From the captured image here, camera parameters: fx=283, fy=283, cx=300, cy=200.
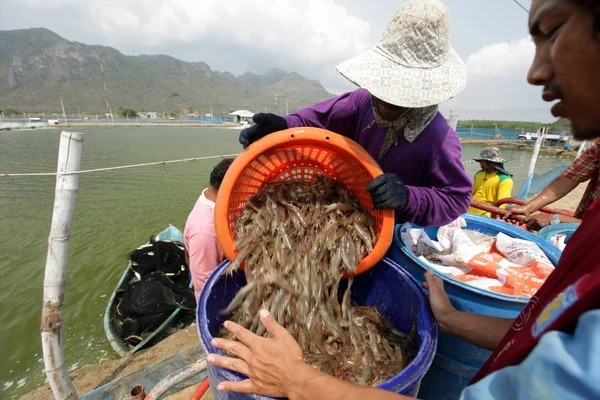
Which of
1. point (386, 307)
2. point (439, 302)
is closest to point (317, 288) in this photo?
point (386, 307)

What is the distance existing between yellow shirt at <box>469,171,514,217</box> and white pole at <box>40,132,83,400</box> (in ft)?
20.7

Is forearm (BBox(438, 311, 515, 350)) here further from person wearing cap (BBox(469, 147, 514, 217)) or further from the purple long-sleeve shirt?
person wearing cap (BBox(469, 147, 514, 217))

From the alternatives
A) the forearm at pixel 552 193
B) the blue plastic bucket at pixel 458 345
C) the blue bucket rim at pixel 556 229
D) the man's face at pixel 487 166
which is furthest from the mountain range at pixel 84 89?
the blue plastic bucket at pixel 458 345

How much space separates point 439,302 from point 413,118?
1.31 meters

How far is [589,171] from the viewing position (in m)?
3.59

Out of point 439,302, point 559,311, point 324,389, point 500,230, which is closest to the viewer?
point 559,311

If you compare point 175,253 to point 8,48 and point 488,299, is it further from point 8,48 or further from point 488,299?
point 8,48

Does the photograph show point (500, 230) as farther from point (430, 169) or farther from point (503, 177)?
point (503, 177)

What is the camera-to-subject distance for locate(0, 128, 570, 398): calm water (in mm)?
5477

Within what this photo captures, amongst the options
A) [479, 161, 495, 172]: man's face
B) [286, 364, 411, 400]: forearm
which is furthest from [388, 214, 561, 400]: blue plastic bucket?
[479, 161, 495, 172]: man's face

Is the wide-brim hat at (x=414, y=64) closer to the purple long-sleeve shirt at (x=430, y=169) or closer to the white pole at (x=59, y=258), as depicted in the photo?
the purple long-sleeve shirt at (x=430, y=169)

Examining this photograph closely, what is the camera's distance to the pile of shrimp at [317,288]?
198 cm

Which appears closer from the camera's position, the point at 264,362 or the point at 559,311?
the point at 559,311

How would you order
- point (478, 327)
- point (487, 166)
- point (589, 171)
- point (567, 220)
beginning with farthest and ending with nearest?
1. point (487, 166)
2. point (567, 220)
3. point (589, 171)
4. point (478, 327)
